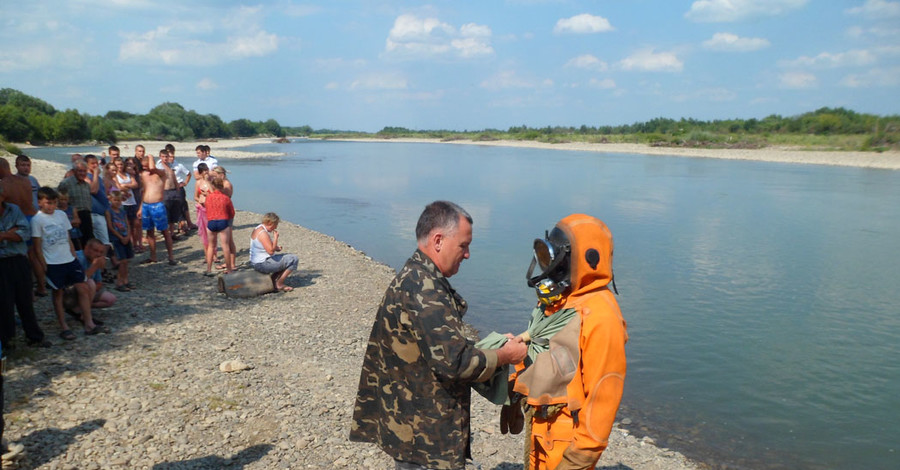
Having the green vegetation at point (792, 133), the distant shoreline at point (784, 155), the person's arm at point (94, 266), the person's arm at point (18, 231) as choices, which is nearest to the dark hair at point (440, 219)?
the person's arm at point (18, 231)

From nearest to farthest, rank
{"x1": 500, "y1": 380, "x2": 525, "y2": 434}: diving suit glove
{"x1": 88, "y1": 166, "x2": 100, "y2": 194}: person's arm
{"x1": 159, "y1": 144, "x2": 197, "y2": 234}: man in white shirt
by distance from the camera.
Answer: {"x1": 500, "y1": 380, "x2": 525, "y2": 434}: diving suit glove < {"x1": 88, "y1": 166, "x2": 100, "y2": 194}: person's arm < {"x1": 159, "y1": 144, "x2": 197, "y2": 234}: man in white shirt

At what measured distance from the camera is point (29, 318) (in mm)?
6625

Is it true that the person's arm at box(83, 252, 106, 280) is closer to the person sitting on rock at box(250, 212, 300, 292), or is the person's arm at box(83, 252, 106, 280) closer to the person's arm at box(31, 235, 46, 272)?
the person's arm at box(31, 235, 46, 272)

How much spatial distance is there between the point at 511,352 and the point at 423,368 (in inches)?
17.2

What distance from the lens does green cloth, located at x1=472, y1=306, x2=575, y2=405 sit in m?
2.79

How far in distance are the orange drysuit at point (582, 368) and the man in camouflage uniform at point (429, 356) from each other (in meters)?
0.20

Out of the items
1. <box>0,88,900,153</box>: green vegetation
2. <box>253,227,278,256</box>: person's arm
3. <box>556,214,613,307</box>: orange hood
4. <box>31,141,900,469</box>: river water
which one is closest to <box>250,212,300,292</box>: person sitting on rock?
<box>253,227,278,256</box>: person's arm

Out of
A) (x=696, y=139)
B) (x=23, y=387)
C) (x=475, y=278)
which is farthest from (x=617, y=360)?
(x=696, y=139)

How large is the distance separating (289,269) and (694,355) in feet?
23.9

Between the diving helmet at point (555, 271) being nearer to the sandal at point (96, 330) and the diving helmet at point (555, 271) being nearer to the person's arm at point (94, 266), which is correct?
the sandal at point (96, 330)

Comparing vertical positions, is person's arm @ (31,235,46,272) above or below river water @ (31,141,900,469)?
above

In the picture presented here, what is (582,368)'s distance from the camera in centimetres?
267

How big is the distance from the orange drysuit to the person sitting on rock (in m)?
7.91

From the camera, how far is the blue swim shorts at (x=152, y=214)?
1139 centimetres
